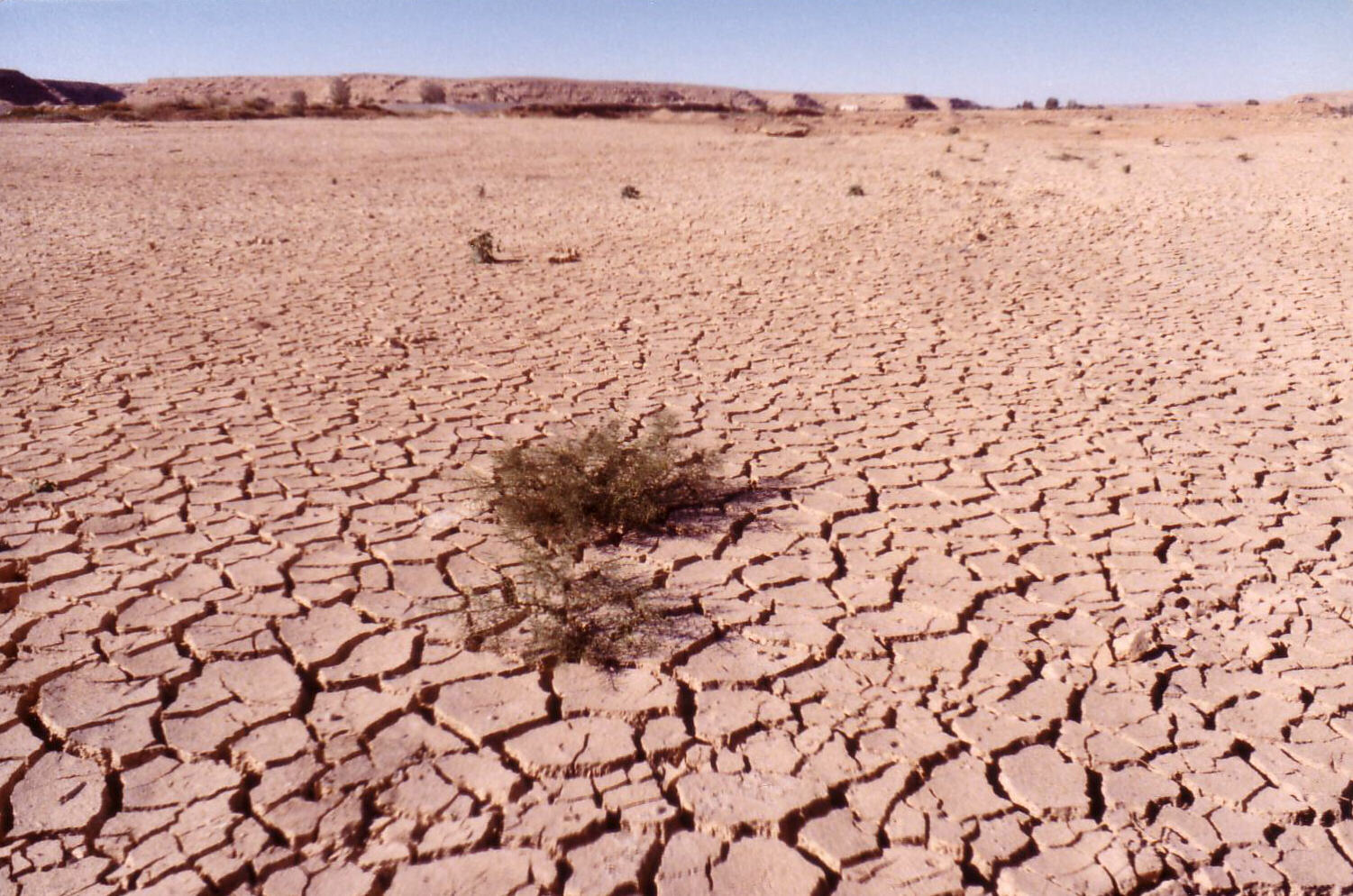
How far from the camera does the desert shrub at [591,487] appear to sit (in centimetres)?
309

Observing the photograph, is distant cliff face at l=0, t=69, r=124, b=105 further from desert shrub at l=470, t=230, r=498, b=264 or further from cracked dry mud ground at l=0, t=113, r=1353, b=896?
cracked dry mud ground at l=0, t=113, r=1353, b=896

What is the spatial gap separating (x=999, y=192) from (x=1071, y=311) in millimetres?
4933

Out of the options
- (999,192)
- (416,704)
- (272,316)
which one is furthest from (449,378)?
(999,192)

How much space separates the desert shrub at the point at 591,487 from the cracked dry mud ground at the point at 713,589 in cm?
14

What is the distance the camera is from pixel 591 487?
3.18 m

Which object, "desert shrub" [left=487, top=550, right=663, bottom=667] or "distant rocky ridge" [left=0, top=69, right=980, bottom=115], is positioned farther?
"distant rocky ridge" [left=0, top=69, right=980, bottom=115]

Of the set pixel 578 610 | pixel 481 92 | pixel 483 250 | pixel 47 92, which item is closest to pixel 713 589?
pixel 578 610

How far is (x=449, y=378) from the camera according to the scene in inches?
185

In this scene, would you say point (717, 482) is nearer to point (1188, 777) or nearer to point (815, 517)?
point (815, 517)

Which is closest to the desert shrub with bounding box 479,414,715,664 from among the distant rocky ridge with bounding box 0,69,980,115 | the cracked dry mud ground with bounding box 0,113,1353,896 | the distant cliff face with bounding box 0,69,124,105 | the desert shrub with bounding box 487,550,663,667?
the desert shrub with bounding box 487,550,663,667

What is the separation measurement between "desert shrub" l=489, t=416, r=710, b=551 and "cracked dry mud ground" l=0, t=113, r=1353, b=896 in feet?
0.47

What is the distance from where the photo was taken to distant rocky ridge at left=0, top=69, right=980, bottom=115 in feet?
171

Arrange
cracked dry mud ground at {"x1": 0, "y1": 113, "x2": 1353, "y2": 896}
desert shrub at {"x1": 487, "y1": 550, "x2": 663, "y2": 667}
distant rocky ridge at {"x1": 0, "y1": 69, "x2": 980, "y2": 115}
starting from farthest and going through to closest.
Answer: distant rocky ridge at {"x1": 0, "y1": 69, "x2": 980, "y2": 115}, desert shrub at {"x1": 487, "y1": 550, "x2": 663, "y2": 667}, cracked dry mud ground at {"x1": 0, "y1": 113, "x2": 1353, "y2": 896}

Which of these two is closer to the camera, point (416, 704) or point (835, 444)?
point (416, 704)
